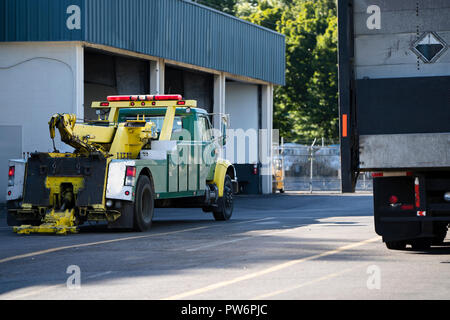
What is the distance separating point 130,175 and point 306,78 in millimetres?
54745

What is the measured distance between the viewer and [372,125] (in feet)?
38.0

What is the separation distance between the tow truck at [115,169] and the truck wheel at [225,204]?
3.75 feet

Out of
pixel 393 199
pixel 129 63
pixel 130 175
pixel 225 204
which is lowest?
pixel 225 204

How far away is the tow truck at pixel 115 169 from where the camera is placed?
1670 centimetres

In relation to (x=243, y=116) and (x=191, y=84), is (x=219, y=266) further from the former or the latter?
(x=243, y=116)

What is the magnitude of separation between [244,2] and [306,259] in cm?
7867

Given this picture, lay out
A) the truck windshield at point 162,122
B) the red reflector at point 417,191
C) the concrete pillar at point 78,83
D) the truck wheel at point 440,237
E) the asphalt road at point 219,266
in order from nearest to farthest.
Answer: the asphalt road at point 219,266
the red reflector at point 417,191
the truck wheel at point 440,237
the truck windshield at point 162,122
the concrete pillar at point 78,83

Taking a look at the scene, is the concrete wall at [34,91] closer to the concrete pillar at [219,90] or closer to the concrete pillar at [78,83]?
the concrete pillar at [78,83]

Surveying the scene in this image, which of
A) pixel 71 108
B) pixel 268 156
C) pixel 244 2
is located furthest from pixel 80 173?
pixel 244 2

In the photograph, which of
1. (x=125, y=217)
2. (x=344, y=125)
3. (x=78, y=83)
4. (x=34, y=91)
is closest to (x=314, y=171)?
(x=78, y=83)

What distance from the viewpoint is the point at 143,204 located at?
1764 centimetres

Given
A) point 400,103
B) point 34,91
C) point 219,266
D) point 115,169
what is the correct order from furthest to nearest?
point 34,91
point 115,169
point 400,103
point 219,266

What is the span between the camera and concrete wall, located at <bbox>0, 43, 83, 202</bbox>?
26.6m

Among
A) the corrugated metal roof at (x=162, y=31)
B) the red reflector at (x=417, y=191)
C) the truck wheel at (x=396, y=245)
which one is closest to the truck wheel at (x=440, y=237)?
the truck wheel at (x=396, y=245)
